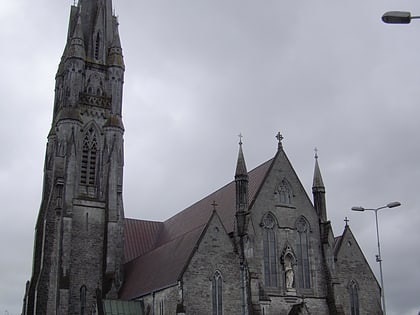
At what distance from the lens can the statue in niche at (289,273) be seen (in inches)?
1593

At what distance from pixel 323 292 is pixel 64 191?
72.4 feet

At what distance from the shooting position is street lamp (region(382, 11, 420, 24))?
47.4ft

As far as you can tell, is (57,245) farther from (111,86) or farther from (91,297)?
(111,86)

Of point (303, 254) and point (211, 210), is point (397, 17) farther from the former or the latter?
point (211, 210)

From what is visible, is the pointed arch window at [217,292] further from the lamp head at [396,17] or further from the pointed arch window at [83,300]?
the lamp head at [396,17]

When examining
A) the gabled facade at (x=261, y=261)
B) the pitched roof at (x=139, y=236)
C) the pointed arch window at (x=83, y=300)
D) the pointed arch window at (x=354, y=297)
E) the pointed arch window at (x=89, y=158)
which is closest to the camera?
the gabled facade at (x=261, y=261)

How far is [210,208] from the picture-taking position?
47.5m

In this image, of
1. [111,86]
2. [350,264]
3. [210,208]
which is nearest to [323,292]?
[350,264]

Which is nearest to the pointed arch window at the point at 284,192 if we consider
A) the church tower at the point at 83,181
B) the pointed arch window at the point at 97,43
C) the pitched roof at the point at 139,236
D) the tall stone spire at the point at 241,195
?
the tall stone spire at the point at 241,195

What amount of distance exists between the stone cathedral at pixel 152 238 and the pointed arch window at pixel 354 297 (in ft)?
0.28

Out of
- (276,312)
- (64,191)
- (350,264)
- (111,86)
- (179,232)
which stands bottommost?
(276,312)

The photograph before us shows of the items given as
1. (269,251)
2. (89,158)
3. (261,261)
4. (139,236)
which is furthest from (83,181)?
(261,261)

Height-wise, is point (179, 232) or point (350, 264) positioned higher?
point (179, 232)

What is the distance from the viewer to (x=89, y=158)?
5222cm
